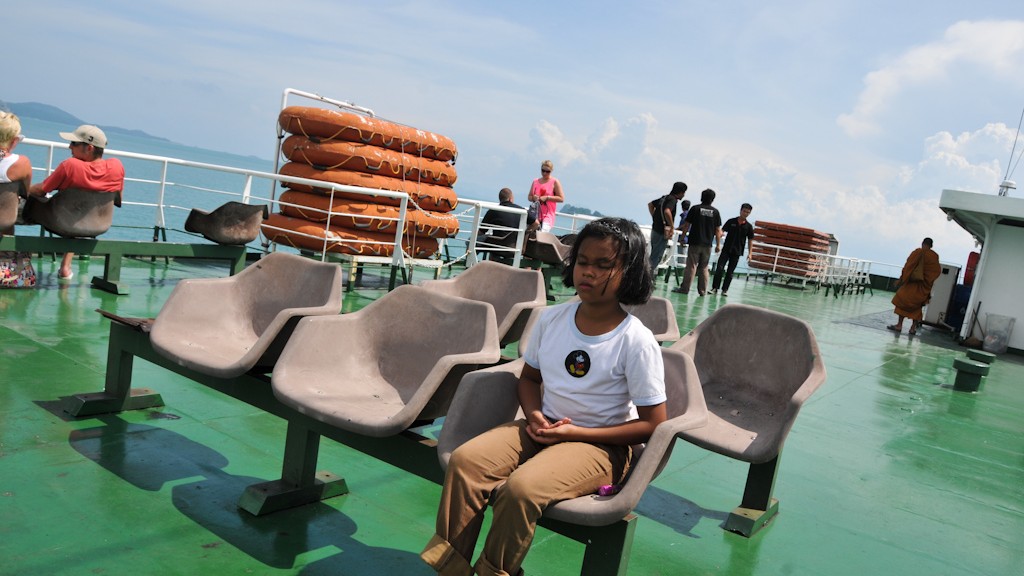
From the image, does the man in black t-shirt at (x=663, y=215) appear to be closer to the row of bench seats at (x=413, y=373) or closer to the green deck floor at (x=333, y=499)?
the green deck floor at (x=333, y=499)

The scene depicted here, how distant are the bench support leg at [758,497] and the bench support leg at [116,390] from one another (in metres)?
2.80

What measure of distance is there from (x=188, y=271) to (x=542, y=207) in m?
5.01

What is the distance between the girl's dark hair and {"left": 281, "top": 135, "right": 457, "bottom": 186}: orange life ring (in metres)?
7.04

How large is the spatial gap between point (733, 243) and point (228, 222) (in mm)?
9918

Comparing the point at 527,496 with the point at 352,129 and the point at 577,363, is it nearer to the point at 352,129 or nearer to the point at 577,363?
the point at 577,363

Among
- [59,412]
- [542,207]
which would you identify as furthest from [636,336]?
[542,207]

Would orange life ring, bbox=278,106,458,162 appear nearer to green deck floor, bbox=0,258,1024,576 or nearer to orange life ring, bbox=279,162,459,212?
orange life ring, bbox=279,162,459,212

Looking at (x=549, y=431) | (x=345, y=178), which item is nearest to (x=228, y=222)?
(x=345, y=178)

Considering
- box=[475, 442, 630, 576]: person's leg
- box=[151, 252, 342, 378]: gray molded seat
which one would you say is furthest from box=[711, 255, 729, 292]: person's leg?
box=[475, 442, 630, 576]: person's leg

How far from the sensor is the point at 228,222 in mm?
7926

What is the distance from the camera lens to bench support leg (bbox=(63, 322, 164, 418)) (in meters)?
3.85

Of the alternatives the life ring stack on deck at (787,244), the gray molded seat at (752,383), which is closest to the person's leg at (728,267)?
the life ring stack on deck at (787,244)

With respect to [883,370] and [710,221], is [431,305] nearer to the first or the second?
[883,370]

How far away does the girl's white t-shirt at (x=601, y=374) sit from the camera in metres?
2.54
